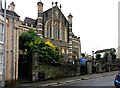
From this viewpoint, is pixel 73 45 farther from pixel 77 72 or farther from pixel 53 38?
pixel 77 72

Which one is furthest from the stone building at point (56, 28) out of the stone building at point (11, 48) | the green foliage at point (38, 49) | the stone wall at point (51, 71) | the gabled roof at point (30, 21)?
the stone building at point (11, 48)

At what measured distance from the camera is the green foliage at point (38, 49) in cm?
2610

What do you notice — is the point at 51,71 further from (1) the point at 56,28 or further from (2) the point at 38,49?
(1) the point at 56,28

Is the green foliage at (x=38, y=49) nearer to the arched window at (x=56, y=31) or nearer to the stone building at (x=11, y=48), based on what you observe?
the stone building at (x=11, y=48)

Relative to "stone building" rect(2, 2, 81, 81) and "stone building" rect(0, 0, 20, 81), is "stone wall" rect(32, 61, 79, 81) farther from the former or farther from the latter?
"stone building" rect(2, 2, 81, 81)

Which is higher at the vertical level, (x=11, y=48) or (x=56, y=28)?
(x=56, y=28)

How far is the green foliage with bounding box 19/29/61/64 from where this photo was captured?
26098 mm

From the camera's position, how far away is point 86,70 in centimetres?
3083

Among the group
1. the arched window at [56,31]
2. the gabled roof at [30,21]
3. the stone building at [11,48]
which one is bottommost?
the stone building at [11,48]

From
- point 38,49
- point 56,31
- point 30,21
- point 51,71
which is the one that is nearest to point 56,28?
point 56,31

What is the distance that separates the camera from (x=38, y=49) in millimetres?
27375

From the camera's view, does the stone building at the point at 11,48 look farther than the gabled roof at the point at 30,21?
No

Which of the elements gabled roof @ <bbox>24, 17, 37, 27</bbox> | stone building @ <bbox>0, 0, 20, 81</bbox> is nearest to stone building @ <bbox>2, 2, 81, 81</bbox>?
gabled roof @ <bbox>24, 17, 37, 27</bbox>

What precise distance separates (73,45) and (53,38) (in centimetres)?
728
